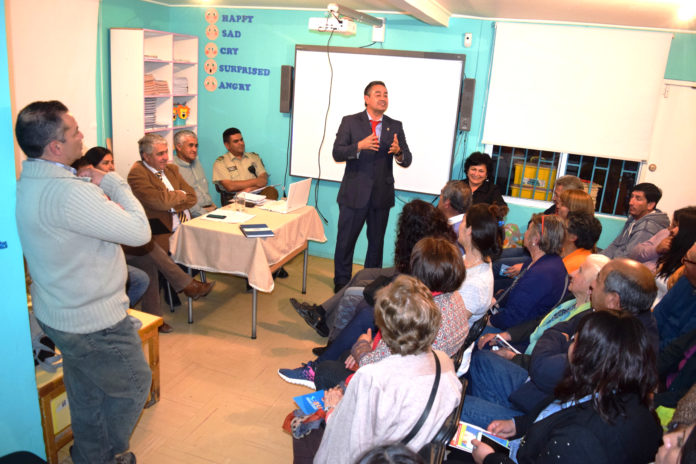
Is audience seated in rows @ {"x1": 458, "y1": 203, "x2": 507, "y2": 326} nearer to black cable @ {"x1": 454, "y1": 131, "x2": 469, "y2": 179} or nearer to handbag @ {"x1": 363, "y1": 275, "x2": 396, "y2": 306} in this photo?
handbag @ {"x1": 363, "y1": 275, "x2": 396, "y2": 306}

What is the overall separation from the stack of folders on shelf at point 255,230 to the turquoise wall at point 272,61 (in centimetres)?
190

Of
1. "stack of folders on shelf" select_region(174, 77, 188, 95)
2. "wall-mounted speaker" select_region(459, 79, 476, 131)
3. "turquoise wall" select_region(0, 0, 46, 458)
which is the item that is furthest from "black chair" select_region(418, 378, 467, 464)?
"stack of folders on shelf" select_region(174, 77, 188, 95)

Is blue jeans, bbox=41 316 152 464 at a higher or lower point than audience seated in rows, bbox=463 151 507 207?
lower

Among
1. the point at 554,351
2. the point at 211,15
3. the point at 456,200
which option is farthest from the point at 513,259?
the point at 211,15

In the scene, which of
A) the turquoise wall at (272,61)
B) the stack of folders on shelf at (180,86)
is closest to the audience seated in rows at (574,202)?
the turquoise wall at (272,61)

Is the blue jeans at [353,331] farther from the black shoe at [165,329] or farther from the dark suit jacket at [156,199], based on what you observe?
the dark suit jacket at [156,199]

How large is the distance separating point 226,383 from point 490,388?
65.7 inches

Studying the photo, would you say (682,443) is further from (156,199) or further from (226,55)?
(226,55)

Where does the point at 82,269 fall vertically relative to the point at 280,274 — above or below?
above

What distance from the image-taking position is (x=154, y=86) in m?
5.13

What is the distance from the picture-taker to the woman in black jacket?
1.51 meters

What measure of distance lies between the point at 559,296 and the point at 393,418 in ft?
5.45

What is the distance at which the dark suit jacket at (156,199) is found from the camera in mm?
3711

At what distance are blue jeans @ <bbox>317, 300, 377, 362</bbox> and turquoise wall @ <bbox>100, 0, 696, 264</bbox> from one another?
2.49 metres
